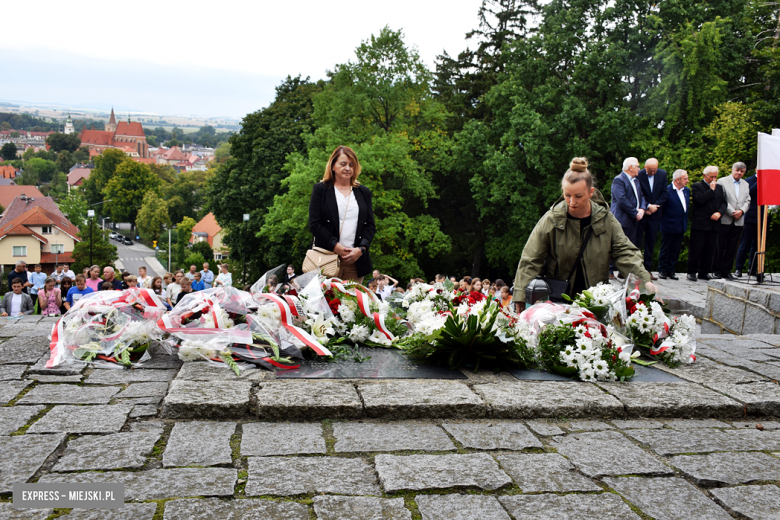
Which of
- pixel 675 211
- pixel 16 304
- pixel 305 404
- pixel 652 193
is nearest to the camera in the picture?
pixel 305 404

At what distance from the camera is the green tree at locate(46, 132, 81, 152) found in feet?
587

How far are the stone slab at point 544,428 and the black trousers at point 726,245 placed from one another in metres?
9.12

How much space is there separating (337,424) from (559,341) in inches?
73.3

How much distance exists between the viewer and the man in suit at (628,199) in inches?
394

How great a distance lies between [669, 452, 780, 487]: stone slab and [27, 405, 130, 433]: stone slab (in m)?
2.80

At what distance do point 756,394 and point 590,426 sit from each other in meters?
1.35

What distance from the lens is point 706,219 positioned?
36.4ft

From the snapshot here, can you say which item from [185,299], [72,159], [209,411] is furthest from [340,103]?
[72,159]

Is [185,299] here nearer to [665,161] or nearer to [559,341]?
[559,341]

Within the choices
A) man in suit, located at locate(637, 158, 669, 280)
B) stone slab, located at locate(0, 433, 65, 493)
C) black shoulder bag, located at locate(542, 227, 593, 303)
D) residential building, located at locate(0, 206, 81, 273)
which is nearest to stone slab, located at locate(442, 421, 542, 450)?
black shoulder bag, located at locate(542, 227, 593, 303)

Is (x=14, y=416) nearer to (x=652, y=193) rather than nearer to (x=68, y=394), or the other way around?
(x=68, y=394)

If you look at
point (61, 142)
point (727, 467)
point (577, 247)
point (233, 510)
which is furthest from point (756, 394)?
point (61, 142)

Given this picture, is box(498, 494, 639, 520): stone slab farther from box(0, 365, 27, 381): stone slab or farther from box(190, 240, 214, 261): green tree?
box(190, 240, 214, 261): green tree

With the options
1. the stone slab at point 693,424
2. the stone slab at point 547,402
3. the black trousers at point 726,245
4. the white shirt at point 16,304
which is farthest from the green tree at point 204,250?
the stone slab at point 693,424
